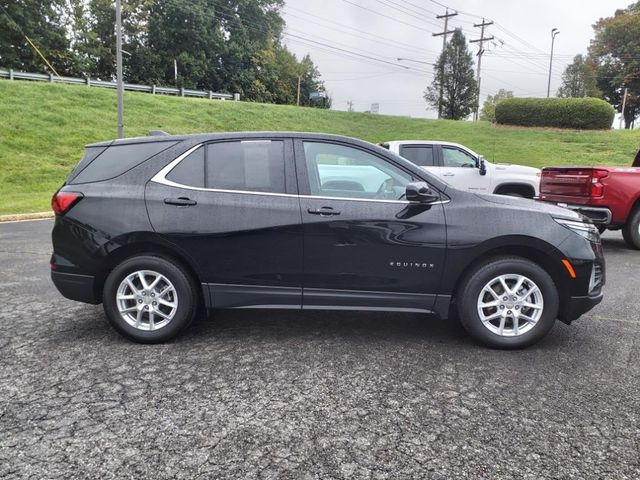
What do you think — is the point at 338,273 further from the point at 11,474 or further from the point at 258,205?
the point at 11,474

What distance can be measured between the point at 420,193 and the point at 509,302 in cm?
111

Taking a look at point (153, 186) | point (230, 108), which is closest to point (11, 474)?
point (153, 186)

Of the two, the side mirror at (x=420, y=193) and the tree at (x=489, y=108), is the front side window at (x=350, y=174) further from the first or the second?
the tree at (x=489, y=108)

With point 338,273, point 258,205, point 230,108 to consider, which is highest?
point 230,108

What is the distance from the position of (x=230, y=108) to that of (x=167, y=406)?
106ft

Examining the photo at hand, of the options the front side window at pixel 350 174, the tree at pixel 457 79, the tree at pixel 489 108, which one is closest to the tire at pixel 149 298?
the front side window at pixel 350 174

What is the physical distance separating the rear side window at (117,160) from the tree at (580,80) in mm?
68079

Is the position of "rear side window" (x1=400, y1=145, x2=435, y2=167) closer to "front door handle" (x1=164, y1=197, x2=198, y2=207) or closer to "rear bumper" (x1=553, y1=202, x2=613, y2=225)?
"rear bumper" (x1=553, y1=202, x2=613, y2=225)

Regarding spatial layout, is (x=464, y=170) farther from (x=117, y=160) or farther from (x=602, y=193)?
(x=117, y=160)

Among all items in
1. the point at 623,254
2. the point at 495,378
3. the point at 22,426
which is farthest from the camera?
the point at 623,254

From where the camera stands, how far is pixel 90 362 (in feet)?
12.0

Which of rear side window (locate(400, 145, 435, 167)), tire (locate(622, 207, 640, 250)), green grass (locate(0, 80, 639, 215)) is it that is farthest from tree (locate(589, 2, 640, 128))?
tire (locate(622, 207, 640, 250))

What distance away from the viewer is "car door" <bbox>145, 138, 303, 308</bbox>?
3.93m

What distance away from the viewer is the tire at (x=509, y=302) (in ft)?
12.8
